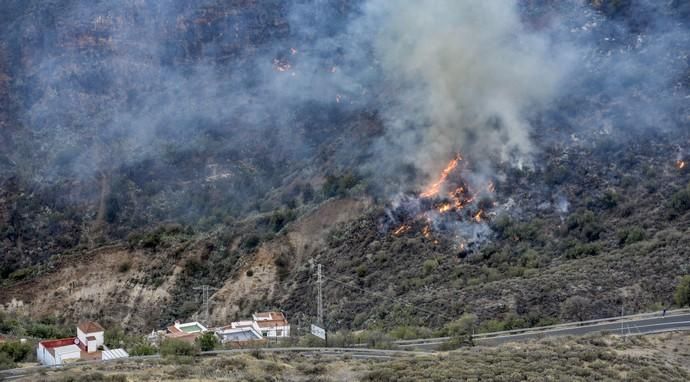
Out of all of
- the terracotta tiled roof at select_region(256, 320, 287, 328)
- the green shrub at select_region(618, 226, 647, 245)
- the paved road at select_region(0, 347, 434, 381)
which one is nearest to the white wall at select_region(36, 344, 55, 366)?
the paved road at select_region(0, 347, 434, 381)

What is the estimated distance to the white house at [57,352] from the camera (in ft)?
120

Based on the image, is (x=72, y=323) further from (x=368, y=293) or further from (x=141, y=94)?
(x=141, y=94)

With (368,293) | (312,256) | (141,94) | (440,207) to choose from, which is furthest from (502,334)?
(141,94)

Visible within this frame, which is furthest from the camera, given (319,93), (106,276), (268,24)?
(268,24)

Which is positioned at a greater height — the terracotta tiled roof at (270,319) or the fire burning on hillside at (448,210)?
the fire burning on hillside at (448,210)

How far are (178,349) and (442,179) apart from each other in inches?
987

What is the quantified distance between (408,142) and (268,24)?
29.1m

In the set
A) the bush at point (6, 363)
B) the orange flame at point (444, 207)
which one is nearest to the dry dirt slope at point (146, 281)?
the orange flame at point (444, 207)

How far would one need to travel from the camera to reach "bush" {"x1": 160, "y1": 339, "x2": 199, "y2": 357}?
1340 inches

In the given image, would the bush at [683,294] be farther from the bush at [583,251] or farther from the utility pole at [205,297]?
the utility pole at [205,297]

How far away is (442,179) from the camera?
53.9 m

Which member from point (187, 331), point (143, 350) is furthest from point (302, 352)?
point (187, 331)

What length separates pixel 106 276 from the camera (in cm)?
5750

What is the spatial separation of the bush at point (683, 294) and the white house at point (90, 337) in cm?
2868
